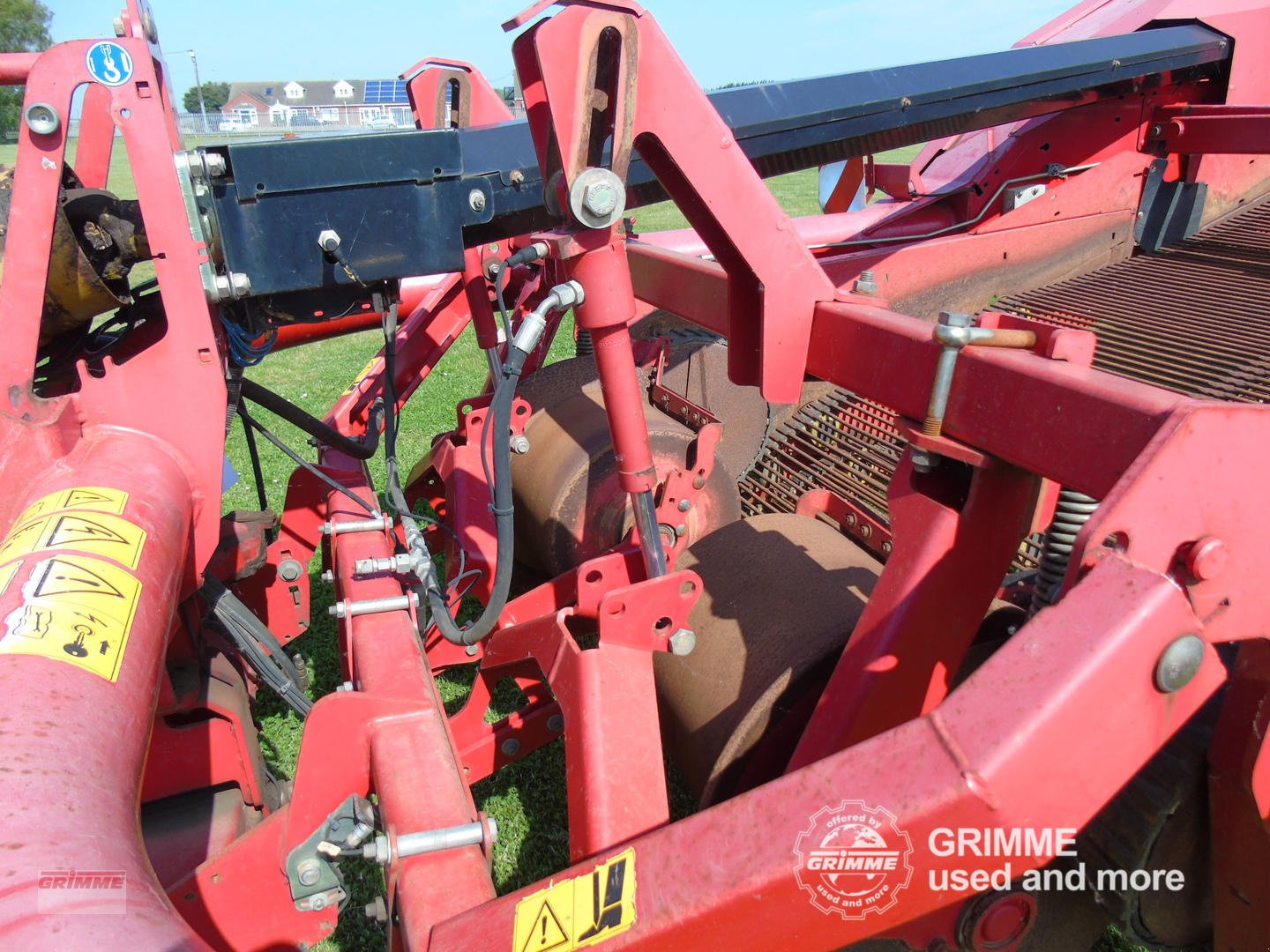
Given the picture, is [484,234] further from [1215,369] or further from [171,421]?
[1215,369]

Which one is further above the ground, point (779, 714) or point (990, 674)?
point (990, 674)

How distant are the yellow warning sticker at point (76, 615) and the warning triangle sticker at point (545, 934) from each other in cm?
63

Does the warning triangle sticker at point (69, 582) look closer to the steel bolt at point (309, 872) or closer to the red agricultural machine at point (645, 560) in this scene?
the red agricultural machine at point (645, 560)

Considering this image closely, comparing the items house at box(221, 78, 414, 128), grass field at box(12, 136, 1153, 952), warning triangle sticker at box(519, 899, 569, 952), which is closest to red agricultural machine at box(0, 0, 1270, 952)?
warning triangle sticker at box(519, 899, 569, 952)

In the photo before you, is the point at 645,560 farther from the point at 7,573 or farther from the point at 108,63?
the point at 108,63

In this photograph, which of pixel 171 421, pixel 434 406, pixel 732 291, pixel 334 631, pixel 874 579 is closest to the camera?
pixel 171 421

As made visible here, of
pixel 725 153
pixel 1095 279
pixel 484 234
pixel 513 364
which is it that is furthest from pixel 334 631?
pixel 1095 279

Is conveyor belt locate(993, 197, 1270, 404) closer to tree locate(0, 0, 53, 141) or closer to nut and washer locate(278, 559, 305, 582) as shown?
nut and washer locate(278, 559, 305, 582)

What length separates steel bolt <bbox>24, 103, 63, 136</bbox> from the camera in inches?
60.9

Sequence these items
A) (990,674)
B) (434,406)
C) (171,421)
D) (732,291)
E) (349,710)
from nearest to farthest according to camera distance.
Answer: (990,674), (349,710), (171,421), (732,291), (434,406)

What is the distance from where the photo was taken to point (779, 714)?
1879 millimetres

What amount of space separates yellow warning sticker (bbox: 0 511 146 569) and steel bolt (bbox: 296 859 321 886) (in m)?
0.62

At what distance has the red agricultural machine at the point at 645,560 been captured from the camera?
Answer: 1.08 m

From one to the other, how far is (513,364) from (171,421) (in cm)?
65
